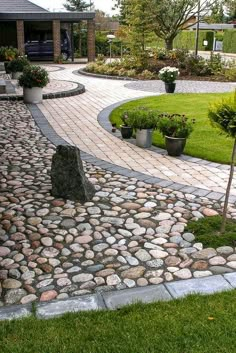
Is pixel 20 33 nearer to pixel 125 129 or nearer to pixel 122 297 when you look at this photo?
pixel 125 129

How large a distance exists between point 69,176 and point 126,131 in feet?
10.5

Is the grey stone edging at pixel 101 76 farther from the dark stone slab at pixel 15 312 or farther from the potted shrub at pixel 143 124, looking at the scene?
the dark stone slab at pixel 15 312

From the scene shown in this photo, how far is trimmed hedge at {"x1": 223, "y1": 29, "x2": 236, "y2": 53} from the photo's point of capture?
3806cm

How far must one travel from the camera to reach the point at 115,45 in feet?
102

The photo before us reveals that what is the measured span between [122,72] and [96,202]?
15.8 m

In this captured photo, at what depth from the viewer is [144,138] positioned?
7727 mm

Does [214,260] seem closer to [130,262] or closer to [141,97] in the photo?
[130,262]

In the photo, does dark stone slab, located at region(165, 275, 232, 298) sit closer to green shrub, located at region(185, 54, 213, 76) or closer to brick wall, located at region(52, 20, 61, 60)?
green shrub, located at region(185, 54, 213, 76)

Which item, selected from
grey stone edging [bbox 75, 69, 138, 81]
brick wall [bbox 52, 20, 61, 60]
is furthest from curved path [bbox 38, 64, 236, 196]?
brick wall [bbox 52, 20, 61, 60]

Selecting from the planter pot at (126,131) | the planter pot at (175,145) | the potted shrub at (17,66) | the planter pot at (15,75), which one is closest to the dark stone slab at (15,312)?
the planter pot at (175,145)

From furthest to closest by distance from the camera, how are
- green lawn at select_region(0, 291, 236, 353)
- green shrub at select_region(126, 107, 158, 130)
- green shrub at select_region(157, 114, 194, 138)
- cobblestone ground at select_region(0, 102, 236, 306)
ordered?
green shrub at select_region(126, 107, 158, 130) → green shrub at select_region(157, 114, 194, 138) → cobblestone ground at select_region(0, 102, 236, 306) → green lawn at select_region(0, 291, 236, 353)

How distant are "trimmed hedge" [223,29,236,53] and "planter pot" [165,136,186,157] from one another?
112 ft

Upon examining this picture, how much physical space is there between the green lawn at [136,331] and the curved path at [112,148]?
280 centimetres

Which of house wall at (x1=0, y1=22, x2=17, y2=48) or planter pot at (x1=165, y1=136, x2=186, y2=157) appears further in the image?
house wall at (x1=0, y1=22, x2=17, y2=48)
